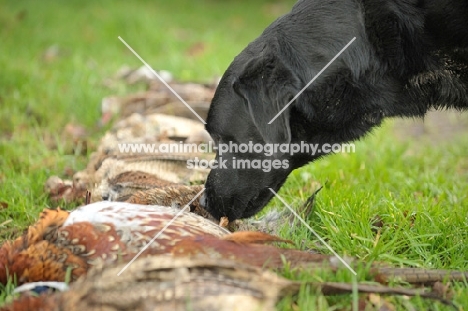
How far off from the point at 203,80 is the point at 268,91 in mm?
3236

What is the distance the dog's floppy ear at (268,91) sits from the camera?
242 centimetres

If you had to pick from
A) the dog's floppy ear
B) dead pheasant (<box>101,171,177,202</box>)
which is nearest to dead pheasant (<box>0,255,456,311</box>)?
the dog's floppy ear

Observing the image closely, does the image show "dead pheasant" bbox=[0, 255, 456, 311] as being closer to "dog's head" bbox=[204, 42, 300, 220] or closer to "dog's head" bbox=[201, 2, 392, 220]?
"dog's head" bbox=[201, 2, 392, 220]

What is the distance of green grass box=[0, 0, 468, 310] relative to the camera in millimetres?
2625

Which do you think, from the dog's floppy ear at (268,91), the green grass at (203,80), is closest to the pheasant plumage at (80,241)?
the green grass at (203,80)

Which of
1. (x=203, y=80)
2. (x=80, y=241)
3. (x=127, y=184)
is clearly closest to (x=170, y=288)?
(x=80, y=241)

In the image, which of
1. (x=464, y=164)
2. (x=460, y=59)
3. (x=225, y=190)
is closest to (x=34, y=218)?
(x=225, y=190)

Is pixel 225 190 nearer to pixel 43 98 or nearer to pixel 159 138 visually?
pixel 159 138

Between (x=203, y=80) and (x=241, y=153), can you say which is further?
(x=203, y=80)

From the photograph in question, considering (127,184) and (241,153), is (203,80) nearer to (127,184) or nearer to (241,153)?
(127,184)

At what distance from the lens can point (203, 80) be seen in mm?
5637

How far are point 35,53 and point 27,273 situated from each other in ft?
17.4

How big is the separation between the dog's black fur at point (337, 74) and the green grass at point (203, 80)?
37 centimetres

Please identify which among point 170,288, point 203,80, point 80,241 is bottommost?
point 170,288
